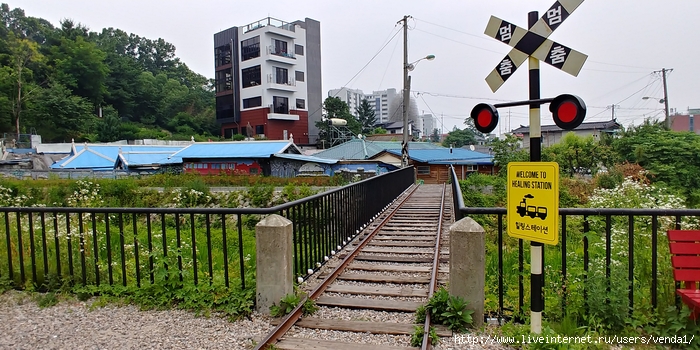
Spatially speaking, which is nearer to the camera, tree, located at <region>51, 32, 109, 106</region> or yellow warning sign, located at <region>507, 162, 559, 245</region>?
yellow warning sign, located at <region>507, 162, 559, 245</region>

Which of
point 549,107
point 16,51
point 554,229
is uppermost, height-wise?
point 16,51

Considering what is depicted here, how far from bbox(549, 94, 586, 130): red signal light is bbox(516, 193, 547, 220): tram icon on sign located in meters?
0.62

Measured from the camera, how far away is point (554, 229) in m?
3.08

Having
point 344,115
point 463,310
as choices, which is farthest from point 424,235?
point 344,115

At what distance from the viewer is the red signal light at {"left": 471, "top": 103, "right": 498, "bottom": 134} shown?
3.56m

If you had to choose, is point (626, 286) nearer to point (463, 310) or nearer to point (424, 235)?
point (463, 310)

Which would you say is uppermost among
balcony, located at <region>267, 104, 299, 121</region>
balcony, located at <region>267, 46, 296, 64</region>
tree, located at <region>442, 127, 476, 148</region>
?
balcony, located at <region>267, 46, 296, 64</region>

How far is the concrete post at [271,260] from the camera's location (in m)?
4.32

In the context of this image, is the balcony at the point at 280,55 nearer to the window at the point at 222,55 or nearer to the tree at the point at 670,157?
the window at the point at 222,55

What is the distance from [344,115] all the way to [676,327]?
5808cm

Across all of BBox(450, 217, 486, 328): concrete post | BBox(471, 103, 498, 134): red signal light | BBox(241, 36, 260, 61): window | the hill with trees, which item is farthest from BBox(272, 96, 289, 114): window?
BBox(471, 103, 498, 134): red signal light

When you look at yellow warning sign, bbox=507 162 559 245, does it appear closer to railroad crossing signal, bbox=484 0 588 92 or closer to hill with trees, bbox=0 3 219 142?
railroad crossing signal, bbox=484 0 588 92

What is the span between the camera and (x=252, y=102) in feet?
188

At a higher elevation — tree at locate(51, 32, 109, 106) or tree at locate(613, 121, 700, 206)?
tree at locate(51, 32, 109, 106)
